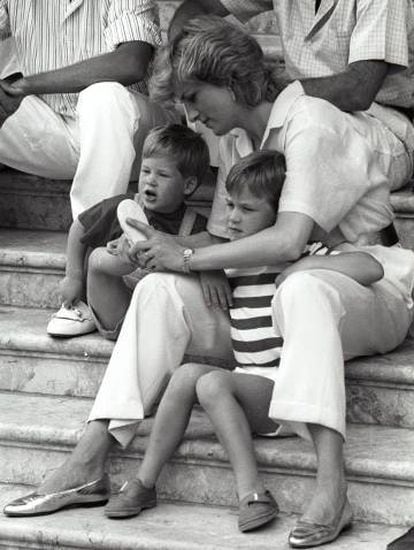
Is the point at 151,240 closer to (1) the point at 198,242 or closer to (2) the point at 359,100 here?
(1) the point at 198,242

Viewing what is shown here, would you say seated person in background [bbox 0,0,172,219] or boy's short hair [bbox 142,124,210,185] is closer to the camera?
boy's short hair [bbox 142,124,210,185]

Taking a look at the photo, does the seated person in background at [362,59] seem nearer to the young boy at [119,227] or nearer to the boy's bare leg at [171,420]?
the young boy at [119,227]

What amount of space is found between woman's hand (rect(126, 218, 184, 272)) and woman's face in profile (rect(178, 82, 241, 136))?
32 centimetres

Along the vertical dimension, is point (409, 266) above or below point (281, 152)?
below

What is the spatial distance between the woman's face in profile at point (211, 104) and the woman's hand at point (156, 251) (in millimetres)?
321

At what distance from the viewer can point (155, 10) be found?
488cm

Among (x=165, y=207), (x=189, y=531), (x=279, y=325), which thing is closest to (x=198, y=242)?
(x=165, y=207)

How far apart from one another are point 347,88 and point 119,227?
0.75 m

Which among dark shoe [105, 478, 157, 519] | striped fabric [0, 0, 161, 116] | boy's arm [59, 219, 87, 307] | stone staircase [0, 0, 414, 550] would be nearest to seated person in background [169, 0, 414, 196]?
striped fabric [0, 0, 161, 116]

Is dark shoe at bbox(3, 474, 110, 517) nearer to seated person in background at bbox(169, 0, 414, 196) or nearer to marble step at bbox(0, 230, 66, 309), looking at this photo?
marble step at bbox(0, 230, 66, 309)

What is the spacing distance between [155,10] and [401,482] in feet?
6.21

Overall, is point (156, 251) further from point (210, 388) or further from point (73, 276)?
point (73, 276)

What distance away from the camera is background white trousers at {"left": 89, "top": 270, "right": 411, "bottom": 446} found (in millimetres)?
3600

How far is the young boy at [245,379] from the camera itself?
3705mm
